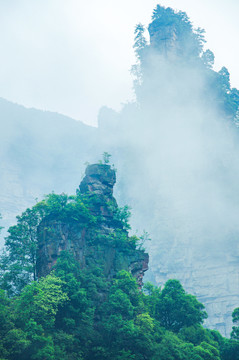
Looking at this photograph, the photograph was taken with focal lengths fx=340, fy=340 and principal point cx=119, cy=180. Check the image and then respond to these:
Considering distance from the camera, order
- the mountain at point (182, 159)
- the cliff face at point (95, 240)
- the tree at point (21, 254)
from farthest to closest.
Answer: the mountain at point (182, 159) → the cliff face at point (95, 240) → the tree at point (21, 254)

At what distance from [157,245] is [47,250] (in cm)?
4145

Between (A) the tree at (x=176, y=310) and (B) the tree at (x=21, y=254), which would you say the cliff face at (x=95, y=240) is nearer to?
(B) the tree at (x=21, y=254)

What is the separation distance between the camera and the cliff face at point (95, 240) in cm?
3288

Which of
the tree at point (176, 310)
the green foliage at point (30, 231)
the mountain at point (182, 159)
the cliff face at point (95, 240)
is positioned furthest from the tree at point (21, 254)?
the mountain at point (182, 159)

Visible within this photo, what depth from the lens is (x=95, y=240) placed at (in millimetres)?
35031

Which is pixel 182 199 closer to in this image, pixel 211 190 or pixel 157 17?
pixel 211 190

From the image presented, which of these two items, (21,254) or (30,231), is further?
(30,231)

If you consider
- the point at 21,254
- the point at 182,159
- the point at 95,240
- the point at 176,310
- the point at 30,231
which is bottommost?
the point at 176,310

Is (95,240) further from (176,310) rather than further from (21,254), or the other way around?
(176,310)

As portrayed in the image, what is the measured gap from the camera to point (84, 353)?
25.6m

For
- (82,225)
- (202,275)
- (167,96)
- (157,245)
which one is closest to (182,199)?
(157,245)

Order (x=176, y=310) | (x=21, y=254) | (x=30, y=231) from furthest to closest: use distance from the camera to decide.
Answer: (x=30, y=231)
(x=176, y=310)
(x=21, y=254)

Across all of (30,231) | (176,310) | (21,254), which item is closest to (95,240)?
(30,231)

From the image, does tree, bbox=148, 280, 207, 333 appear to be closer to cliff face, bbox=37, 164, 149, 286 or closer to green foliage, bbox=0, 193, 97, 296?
cliff face, bbox=37, 164, 149, 286
